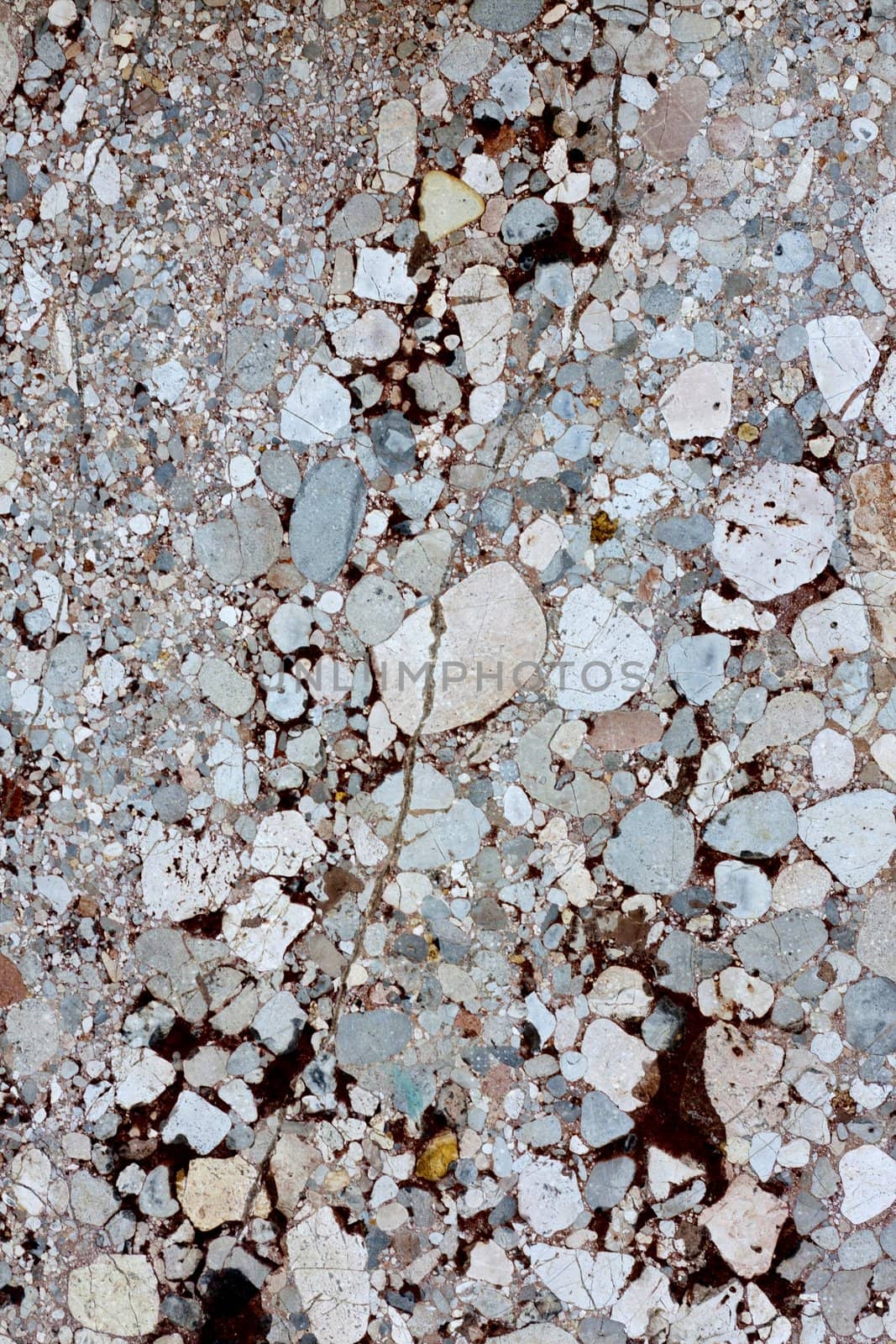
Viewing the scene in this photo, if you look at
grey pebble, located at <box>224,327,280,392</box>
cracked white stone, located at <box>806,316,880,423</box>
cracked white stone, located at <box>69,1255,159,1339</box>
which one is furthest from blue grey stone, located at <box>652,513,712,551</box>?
cracked white stone, located at <box>69,1255,159,1339</box>

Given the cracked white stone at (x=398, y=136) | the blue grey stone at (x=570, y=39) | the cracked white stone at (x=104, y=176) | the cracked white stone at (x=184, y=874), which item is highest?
the blue grey stone at (x=570, y=39)

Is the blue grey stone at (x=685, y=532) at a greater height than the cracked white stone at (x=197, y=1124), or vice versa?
the blue grey stone at (x=685, y=532)

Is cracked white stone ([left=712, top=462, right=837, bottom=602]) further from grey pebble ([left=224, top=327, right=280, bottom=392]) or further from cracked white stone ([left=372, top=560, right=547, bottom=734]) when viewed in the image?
grey pebble ([left=224, top=327, right=280, bottom=392])

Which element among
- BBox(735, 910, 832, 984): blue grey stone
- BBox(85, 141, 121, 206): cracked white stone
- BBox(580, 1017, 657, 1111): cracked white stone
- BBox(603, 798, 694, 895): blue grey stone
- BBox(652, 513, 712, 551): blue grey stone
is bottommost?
BBox(580, 1017, 657, 1111): cracked white stone

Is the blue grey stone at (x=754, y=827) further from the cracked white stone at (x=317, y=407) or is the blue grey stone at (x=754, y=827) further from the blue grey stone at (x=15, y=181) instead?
the blue grey stone at (x=15, y=181)

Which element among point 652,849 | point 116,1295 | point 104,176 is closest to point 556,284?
point 104,176

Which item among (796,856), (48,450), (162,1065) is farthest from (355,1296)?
(48,450)

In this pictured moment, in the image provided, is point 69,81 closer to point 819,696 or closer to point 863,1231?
point 819,696

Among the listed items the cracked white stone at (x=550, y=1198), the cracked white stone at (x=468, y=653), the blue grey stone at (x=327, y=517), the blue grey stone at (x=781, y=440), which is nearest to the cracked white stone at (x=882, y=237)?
the blue grey stone at (x=781, y=440)
